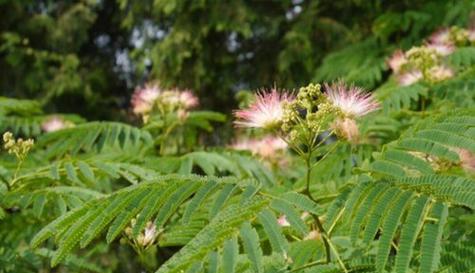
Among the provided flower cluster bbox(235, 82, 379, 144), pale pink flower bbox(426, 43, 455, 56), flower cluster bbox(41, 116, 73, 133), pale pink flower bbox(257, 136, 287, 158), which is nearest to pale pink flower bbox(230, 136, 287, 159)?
pale pink flower bbox(257, 136, 287, 158)

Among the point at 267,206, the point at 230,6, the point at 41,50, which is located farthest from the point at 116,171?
the point at 41,50

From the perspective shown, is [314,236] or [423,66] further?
[423,66]

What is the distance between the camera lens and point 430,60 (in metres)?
3.78

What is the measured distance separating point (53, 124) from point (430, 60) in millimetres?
2129

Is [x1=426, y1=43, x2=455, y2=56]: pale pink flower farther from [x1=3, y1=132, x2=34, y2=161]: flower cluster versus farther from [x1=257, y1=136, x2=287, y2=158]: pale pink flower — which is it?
[x1=3, y1=132, x2=34, y2=161]: flower cluster

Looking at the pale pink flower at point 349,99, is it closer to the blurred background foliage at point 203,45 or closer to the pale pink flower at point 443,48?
the pale pink flower at point 443,48

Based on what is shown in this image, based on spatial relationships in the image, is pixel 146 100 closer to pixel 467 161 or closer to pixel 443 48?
pixel 443 48

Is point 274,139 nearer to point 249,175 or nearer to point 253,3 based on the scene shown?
point 249,175

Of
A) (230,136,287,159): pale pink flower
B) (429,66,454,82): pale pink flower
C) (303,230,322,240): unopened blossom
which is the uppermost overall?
(429,66,454,82): pale pink flower

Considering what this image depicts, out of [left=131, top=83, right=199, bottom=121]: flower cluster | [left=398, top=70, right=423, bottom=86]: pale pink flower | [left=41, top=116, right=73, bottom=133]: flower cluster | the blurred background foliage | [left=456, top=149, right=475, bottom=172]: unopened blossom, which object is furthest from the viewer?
the blurred background foliage

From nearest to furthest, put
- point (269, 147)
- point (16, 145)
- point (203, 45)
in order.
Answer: point (16, 145) < point (269, 147) < point (203, 45)

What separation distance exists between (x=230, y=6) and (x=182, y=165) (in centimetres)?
535

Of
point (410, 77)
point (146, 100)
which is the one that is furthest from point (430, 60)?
point (146, 100)

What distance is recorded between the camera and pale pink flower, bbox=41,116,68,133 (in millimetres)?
4080
